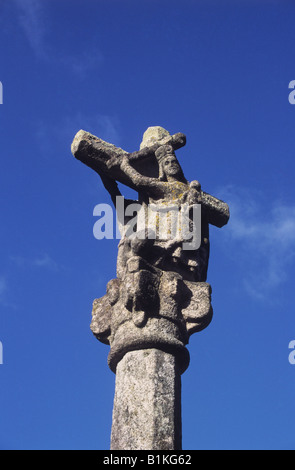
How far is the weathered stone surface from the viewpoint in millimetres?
5883

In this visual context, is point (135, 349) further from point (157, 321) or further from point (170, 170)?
point (170, 170)

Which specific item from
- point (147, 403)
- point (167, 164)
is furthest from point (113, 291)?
point (167, 164)

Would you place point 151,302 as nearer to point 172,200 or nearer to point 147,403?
point 147,403

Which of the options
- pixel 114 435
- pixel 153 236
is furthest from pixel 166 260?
pixel 114 435

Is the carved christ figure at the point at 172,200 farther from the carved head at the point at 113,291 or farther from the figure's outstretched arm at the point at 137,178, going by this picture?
the carved head at the point at 113,291

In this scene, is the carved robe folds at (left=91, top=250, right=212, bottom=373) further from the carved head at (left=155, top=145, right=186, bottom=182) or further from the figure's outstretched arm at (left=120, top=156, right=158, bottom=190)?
the carved head at (left=155, top=145, right=186, bottom=182)

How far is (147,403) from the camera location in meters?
6.06

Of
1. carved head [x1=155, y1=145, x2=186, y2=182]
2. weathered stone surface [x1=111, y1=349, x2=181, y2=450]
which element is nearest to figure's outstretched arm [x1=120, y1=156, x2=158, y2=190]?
carved head [x1=155, y1=145, x2=186, y2=182]

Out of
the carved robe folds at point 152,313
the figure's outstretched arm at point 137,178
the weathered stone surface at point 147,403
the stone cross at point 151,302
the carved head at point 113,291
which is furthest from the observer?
the figure's outstretched arm at point 137,178

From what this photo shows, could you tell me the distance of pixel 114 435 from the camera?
240 inches

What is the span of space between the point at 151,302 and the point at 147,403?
99 centimetres

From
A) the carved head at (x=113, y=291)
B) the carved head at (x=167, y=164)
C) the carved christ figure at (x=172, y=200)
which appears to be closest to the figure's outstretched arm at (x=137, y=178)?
the carved christ figure at (x=172, y=200)

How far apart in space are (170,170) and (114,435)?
123 inches

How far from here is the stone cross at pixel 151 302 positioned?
19.9ft
